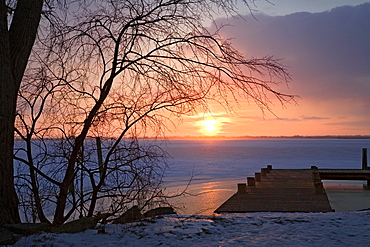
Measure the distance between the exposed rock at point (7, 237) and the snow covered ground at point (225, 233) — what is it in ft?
0.33

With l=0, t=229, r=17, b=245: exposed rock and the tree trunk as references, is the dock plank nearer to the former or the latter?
the tree trunk

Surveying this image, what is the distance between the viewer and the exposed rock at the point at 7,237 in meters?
4.34

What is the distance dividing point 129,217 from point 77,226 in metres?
1.17

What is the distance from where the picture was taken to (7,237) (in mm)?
4410

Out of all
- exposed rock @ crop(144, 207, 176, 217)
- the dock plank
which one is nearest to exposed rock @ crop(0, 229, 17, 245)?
exposed rock @ crop(144, 207, 176, 217)

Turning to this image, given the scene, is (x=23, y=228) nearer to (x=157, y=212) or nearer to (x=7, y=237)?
(x=7, y=237)

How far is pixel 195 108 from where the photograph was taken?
610 cm

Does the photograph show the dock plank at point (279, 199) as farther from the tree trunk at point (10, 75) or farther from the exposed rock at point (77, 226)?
the tree trunk at point (10, 75)

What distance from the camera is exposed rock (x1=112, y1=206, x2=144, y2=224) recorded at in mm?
6067

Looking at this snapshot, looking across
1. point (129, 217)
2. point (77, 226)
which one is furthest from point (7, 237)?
point (129, 217)

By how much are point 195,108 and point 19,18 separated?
314 cm

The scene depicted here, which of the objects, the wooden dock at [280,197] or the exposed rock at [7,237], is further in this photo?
the wooden dock at [280,197]

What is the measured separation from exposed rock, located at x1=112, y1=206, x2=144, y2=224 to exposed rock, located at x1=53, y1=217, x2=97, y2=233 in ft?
2.22

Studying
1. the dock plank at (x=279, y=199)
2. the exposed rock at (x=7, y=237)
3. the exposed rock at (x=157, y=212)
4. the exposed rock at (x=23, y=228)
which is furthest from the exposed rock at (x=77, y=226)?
the dock plank at (x=279, y=199)
